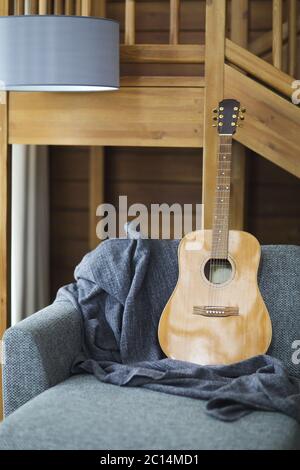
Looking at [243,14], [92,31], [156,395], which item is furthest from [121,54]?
[156,395]

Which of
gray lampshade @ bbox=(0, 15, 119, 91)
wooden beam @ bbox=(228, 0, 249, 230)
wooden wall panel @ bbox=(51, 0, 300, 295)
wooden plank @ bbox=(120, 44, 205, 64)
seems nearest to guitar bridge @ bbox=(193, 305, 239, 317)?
gray lampshade @ bbox=(0, 15, 119, 91)

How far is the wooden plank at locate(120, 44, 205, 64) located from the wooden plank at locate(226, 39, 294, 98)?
0.37ft

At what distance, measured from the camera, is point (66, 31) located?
2963 mm

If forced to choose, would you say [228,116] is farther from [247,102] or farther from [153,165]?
[153,165]

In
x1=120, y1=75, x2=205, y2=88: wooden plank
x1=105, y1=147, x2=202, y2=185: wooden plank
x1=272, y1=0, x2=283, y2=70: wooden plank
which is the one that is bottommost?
x1=105, y1=147, x2=202, y2=185: wooden plank

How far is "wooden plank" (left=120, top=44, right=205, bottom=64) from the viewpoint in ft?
10.7

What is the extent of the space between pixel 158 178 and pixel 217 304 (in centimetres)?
202

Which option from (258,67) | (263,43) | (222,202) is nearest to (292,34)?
(263,43)

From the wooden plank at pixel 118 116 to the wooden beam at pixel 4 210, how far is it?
0.08 metres

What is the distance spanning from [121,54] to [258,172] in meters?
1.62

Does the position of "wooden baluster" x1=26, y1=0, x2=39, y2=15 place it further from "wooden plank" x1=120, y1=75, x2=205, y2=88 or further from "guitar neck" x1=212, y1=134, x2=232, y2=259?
"guitar neck" x1=212, y1=134, x2=232, y2=259

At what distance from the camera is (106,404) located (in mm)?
2340

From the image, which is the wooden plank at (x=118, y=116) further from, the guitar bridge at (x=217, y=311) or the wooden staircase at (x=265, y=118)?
the guitar bridge at (x=217, y=311)

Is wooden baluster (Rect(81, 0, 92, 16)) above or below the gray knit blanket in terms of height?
above
